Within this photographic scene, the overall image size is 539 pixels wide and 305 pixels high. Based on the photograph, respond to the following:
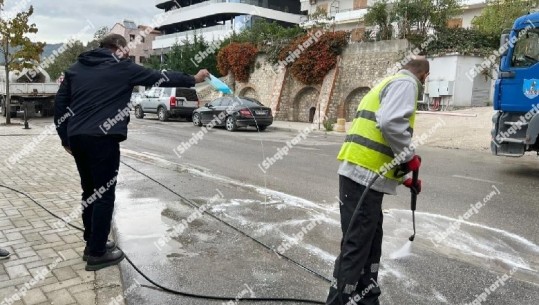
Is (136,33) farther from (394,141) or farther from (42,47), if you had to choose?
(394,141)

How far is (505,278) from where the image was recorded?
402 centimetres

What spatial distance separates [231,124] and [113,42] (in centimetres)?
1472

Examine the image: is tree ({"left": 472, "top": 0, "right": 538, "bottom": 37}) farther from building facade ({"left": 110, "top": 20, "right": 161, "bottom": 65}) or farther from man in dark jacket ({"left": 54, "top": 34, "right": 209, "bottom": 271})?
building facade ({"left": 110, "top": 20, "right": 161, "bottom": 65})

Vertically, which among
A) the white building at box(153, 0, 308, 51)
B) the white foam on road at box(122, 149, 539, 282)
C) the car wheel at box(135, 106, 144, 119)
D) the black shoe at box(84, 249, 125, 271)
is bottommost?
the car wheel at box(135, 106, 144, 119)

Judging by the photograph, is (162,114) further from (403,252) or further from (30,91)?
(403,252)

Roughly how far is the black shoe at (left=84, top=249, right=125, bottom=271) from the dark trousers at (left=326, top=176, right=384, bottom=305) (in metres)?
2.06

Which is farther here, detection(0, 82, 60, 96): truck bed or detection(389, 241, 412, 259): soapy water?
detection(0, 82, 60, 96): truck bed

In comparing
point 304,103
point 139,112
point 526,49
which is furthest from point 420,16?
point 139,112

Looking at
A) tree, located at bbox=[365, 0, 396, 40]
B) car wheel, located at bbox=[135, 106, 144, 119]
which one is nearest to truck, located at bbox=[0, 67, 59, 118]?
car wheel, located at bbox=[135, 106, 144, 119]

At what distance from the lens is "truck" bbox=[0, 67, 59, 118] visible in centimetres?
2189

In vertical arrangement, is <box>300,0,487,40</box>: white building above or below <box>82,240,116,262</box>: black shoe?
above

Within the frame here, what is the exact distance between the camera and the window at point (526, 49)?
8.63m

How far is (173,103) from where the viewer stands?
23234mm

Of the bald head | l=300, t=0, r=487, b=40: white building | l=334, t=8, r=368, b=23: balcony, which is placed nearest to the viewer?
the bald head
